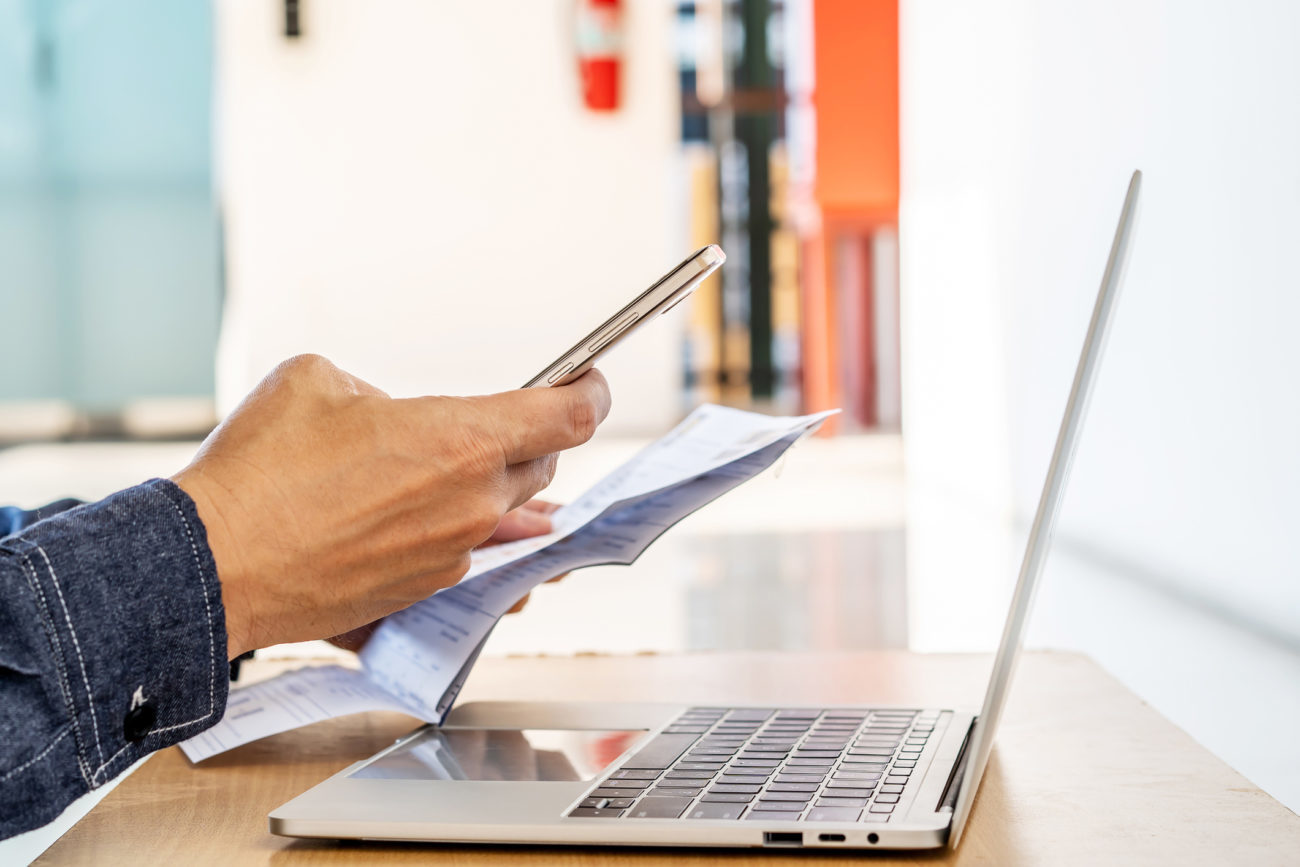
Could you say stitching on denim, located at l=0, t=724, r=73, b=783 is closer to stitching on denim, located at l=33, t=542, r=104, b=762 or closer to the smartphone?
stitching on denim, located at l=33, t=542, r=104, b=762

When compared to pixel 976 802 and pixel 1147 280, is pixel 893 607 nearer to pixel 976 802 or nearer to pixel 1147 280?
pixel 1147 280

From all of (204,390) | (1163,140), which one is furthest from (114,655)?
(204,390)

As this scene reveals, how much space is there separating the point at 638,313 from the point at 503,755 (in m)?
0.18

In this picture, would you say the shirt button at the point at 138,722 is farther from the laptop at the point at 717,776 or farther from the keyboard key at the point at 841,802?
the keyboard key at the point at 841,802

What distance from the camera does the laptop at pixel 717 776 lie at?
0.38m

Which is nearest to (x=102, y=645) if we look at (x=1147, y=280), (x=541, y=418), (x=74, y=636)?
(x=74, y=636)

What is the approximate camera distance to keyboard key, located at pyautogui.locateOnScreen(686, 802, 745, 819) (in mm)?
396

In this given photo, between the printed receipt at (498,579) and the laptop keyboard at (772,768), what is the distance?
9 centimetres

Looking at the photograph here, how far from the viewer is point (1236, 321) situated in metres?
1.82

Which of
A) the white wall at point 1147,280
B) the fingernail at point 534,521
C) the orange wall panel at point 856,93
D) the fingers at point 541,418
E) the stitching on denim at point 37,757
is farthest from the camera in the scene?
the orange wall panel at point 856,93

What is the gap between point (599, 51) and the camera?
5.18 m

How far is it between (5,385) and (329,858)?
232 inches

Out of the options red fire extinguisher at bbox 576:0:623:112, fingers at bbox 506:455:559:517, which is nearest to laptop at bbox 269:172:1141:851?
fingers at bbox 506:455:559:517

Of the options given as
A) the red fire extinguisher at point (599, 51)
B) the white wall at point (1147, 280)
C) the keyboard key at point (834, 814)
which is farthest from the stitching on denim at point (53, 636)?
the red fire extinguisher at point (599, 51)
